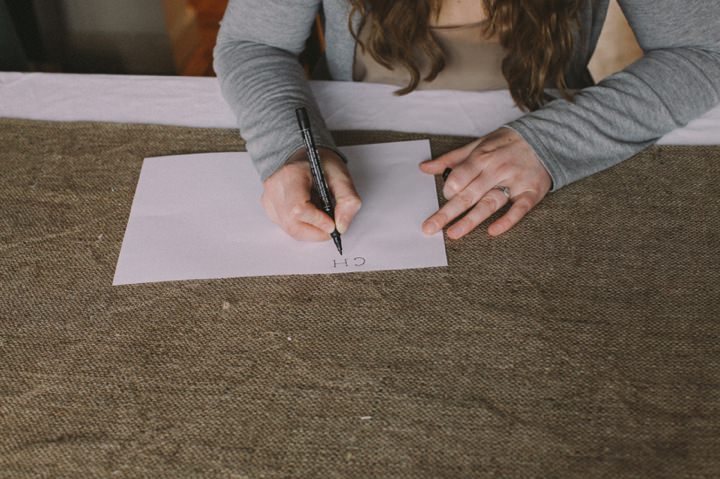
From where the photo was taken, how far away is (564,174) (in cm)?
76

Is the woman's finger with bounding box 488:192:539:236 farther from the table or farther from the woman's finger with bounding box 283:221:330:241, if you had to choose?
the woman's finger with bounding box 283:221:330:241

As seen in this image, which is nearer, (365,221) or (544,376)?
(544,376)

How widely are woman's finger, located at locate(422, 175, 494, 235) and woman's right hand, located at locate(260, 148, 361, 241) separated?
0.28 ft

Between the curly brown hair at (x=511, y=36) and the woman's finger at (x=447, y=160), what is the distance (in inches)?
5.3

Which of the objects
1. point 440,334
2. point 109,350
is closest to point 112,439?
point 109,350

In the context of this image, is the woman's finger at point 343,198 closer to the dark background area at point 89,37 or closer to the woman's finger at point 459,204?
the woman's finger at point 459,204

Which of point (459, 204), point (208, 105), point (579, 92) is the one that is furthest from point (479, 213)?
point (208, 105)

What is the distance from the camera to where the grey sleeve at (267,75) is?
79 centimetres

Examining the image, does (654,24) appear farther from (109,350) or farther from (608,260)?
(109,350)

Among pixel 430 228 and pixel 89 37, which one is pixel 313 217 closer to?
pixel 430 228

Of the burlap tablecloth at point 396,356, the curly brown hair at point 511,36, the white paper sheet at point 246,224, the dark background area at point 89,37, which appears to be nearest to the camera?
the burlap tablecloth at point 396,356

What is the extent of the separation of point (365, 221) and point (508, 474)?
320 millimetres

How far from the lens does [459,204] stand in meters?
0.74

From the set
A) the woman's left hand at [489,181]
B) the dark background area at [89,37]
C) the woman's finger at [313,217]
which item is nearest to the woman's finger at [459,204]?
the woman's left hand at [489,181]
